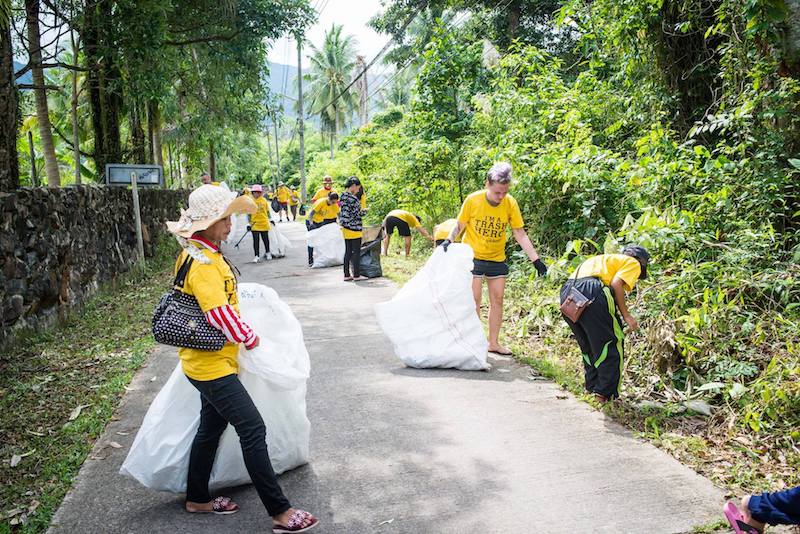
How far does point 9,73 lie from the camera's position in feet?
→ 25.6

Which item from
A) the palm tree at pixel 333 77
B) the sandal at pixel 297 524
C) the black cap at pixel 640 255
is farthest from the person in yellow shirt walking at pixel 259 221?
the palm tree at pixel 333 77

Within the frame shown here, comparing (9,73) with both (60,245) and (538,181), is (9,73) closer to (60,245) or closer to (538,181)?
(60,245)

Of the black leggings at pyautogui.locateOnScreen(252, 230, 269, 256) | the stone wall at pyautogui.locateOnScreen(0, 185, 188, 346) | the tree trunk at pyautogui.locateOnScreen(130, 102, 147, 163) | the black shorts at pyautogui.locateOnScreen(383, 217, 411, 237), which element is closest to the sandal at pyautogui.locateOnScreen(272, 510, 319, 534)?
the stone wall at pyautogui.locateOnScreen(0, 185, 188, 346)

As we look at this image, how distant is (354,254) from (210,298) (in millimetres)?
7773

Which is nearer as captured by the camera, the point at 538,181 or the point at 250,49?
the point at 538,181

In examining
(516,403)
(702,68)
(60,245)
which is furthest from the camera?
(60,245)

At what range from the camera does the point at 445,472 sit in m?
3.96

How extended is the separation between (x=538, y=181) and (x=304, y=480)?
5440mm

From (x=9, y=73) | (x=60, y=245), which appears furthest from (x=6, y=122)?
(x=60, y=245)

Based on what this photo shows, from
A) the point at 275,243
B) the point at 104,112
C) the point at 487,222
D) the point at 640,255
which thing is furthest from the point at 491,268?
the point at 104,112

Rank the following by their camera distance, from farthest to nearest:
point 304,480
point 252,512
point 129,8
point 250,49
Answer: point 250,49 → point 129,8 → point 304,480 → point 252,512

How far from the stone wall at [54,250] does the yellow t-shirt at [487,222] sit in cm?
492

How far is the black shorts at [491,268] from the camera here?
640 centimetres

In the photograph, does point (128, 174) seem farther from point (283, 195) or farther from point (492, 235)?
point (283, 195)
